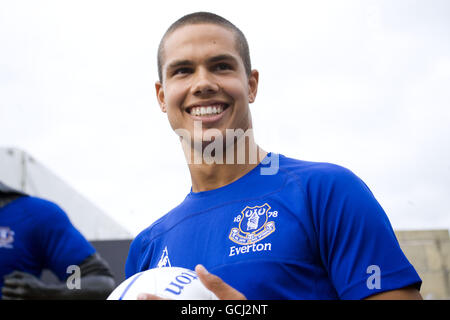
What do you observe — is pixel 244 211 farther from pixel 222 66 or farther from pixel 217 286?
pixel 222 66

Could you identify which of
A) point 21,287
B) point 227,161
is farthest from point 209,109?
point 21,287

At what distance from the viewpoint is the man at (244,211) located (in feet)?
4.91

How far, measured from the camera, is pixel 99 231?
12133mm

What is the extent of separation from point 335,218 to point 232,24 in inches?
42.4

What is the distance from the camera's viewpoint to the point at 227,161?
2.08m

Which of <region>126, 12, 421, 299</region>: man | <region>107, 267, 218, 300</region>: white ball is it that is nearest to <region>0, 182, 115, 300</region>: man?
<region>126, 12, 421, 299</region>: man

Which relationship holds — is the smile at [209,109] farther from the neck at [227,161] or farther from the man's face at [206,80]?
the neck at [227,161]

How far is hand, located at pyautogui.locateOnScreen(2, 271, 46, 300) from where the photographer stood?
3.29m

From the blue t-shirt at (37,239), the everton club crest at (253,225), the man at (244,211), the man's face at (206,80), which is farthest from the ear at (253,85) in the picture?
the blue t-shirt at (37,239)

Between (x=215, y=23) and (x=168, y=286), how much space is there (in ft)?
3.73

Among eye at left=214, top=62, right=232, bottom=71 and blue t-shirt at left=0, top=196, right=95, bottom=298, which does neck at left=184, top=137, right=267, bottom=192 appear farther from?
blue t-shirt at left=0, top=196, right=95, bottom=298

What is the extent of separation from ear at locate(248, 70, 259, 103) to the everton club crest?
0.66 meters
